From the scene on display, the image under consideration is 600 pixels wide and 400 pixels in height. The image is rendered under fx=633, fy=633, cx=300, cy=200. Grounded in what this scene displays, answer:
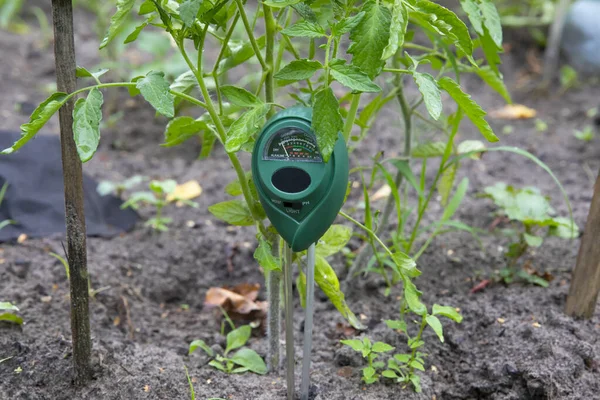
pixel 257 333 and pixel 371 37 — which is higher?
pixel 371 37

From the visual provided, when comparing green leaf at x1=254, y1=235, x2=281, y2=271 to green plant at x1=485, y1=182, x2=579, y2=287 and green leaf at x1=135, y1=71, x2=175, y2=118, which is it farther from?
green plant at x1=485, y1=182, x2=579, y2=287

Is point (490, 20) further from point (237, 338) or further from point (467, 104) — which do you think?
point (237, 338)

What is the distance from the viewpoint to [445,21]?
134 centimetres

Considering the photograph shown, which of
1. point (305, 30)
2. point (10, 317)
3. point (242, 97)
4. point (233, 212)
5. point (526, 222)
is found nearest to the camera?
point (305, 30)

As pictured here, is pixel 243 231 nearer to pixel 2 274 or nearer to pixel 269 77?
pixel 2 274

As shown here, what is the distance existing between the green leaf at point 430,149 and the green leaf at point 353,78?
865 mm

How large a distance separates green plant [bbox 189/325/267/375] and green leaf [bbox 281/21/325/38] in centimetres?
99

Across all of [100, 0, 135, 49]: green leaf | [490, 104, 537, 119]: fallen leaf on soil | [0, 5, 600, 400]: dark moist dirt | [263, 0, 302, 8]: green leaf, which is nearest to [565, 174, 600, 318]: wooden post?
[0, 5, 600, 400]: dark moist dirt

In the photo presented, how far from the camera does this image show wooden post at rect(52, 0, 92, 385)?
1.40 meters

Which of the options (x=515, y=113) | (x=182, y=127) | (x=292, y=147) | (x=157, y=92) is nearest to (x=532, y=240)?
(x=292, y=147)

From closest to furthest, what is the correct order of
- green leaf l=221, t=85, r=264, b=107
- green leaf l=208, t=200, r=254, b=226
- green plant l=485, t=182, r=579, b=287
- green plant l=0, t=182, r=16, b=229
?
green leaf l=221, t=85, r=264, b=107 < green leaf l=208, t=200, r=254, b=226 < green plant l=485, t=182, r=579, b=287 < green plant l=0, t=182, r=16, b=229

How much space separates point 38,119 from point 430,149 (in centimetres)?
125

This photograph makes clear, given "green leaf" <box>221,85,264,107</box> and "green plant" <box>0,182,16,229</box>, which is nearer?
"green leaf" <box>221,85,264,107</box>

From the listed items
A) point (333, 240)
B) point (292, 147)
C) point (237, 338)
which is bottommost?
point (237, 338)
